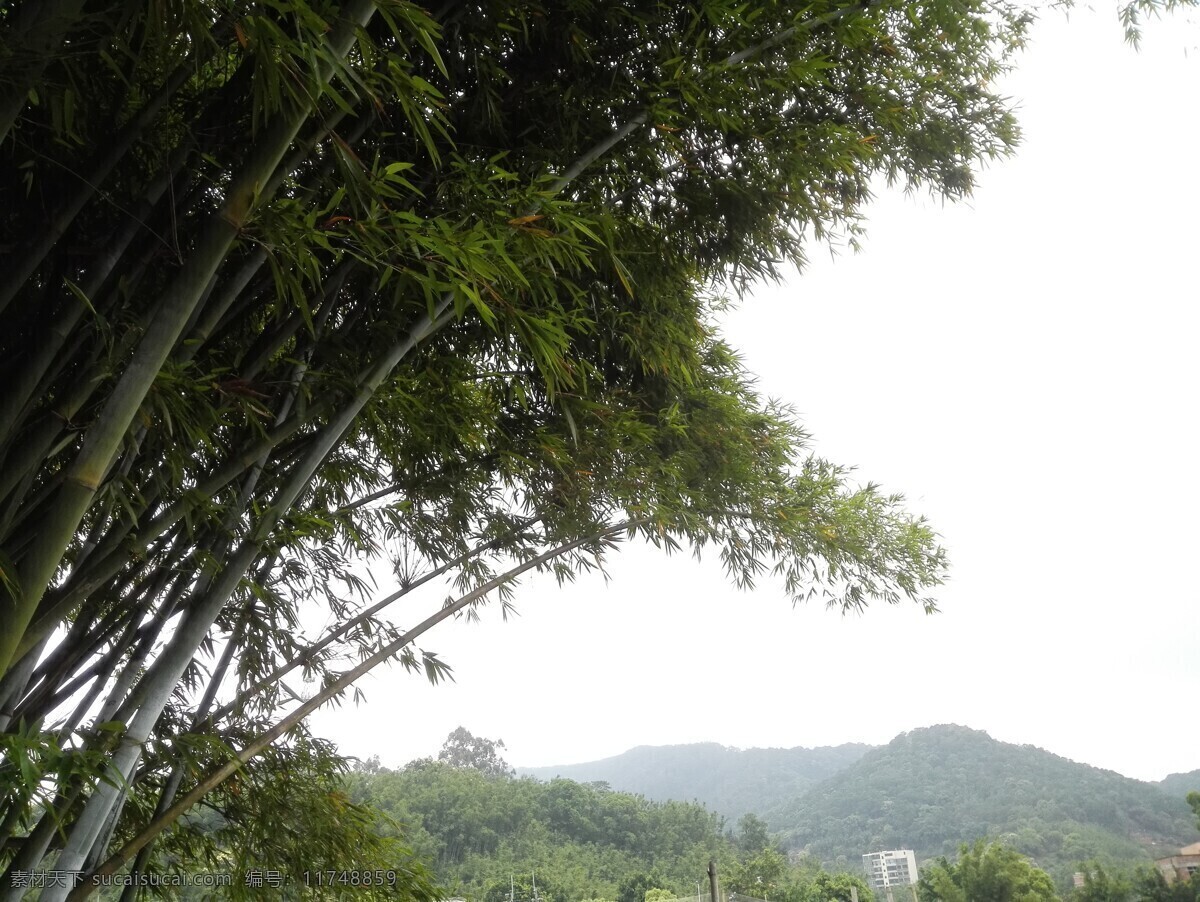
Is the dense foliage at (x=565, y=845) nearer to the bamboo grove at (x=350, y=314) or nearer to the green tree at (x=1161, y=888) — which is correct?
the green tree at (x=1161, y=888)

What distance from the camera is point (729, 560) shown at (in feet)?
11.1

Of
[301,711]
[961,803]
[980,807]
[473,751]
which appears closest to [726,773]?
[473,751]

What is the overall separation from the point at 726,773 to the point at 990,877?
11.3 m

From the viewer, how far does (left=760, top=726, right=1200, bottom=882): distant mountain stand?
7297mm

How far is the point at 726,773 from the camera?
18.8 m

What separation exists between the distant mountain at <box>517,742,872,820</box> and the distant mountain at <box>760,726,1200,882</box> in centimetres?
202

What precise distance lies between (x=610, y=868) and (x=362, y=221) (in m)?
13.0

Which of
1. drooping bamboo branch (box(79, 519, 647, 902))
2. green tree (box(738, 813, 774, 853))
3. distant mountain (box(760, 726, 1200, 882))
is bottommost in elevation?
green tree (box(738, 813, 774, 853))

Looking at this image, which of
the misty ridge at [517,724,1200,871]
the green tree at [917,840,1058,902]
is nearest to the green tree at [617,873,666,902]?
the misty ridge at [517,724,1200,871]

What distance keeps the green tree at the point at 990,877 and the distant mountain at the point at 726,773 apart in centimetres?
540

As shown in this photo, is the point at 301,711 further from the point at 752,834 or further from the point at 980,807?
the point at 752,834

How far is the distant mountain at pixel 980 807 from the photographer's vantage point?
7297 mm

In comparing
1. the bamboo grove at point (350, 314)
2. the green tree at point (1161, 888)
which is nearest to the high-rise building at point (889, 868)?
the green tree at point (1161, 888)

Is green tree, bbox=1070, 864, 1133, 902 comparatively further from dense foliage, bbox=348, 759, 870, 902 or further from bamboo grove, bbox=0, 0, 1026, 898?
bamboo grove, bbox=0, 0, 1026, 898
